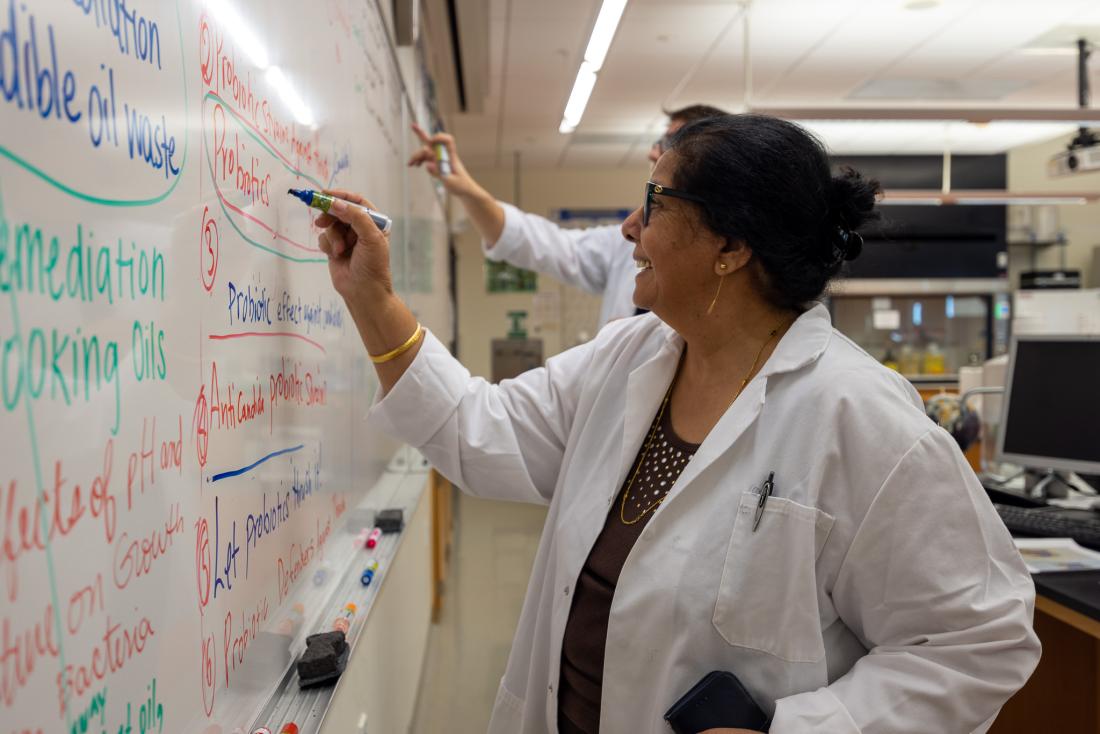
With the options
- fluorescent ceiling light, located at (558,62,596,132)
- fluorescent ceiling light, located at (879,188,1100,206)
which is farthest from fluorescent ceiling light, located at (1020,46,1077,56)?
A: fluorescent ceiling light, located at (558,62,596,132)

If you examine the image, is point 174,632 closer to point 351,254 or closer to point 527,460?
point 351,254

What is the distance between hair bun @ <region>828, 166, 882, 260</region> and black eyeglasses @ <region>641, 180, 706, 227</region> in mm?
200

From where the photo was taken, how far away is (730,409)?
1.12m

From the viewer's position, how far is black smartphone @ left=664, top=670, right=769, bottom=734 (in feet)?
3.28

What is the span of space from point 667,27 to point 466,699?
11.6 feet

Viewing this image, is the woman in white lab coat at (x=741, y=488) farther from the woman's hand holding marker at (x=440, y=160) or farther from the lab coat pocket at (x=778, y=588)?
the woman's hand holding marker at (x=440, y=160)

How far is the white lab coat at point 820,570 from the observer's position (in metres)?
0.97

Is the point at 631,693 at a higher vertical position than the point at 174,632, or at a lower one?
lower

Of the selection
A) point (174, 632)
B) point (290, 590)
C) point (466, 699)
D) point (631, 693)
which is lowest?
point (466, 699)

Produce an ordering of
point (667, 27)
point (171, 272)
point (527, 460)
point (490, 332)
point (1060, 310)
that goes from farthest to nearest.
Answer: point (490, 332), point (1060, 310), point (667, 27), point (527, 460), point (171, 272)

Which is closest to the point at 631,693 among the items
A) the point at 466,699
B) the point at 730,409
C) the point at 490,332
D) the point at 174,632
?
the point at 730,409

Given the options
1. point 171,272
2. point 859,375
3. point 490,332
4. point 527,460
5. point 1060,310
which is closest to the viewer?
point 171,272

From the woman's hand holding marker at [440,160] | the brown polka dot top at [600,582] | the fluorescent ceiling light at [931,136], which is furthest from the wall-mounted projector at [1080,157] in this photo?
the brown polka dot top at [600,582]

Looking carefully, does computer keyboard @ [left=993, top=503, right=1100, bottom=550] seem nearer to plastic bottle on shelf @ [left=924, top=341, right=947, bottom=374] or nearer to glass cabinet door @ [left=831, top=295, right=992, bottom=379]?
glass cabinet door @ [left=831, top=295, right=992, bottom=379]
